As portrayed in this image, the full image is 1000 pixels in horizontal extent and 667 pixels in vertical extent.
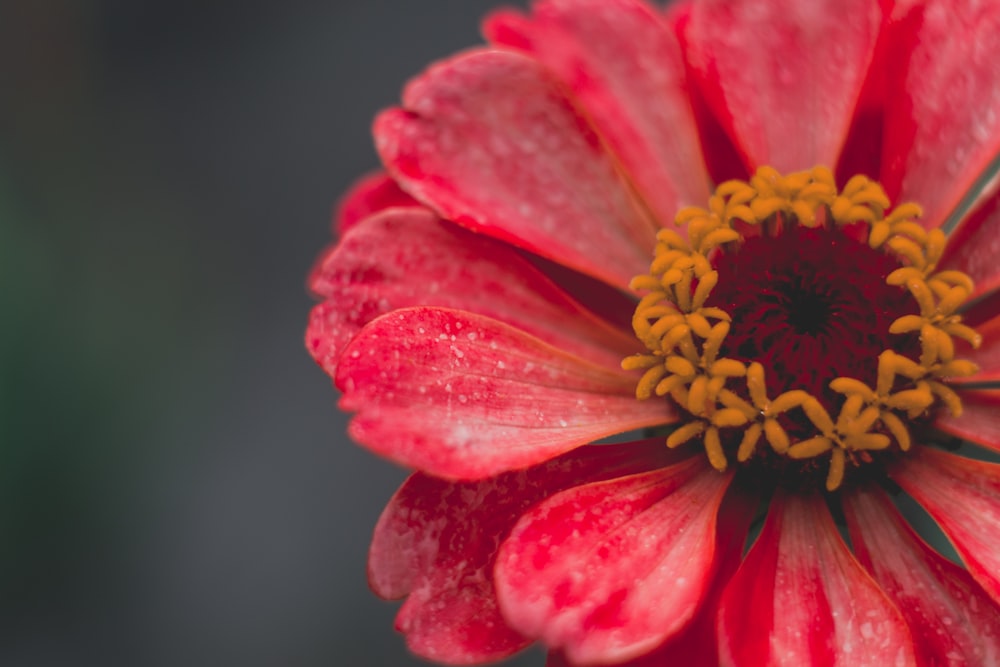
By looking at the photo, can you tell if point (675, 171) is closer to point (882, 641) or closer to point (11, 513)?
point (882, 641)

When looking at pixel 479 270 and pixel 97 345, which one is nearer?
pixel 479 270

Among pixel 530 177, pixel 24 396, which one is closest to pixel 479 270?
pixel 530 177

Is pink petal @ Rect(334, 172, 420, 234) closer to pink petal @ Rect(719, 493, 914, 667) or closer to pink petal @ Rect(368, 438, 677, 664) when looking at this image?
pink petal @ Rect(368, 438, 677, 664)

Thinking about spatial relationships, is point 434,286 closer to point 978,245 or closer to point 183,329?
point 978,245

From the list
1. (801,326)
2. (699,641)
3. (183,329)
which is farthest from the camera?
(183,329)

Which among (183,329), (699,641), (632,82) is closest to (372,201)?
(632,82)
